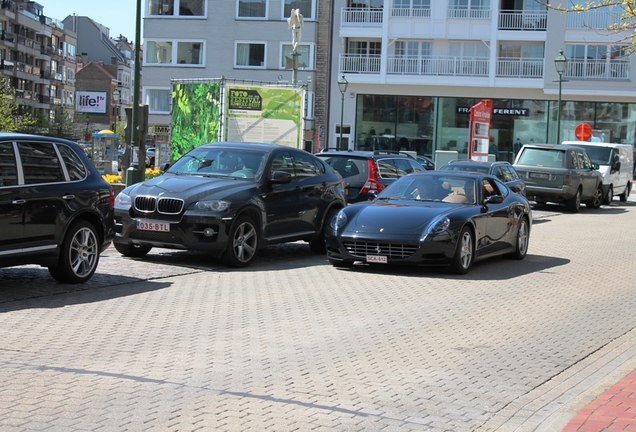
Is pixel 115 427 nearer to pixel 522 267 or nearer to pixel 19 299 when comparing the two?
pixel 19 299

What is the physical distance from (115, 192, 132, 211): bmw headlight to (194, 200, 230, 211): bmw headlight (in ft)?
3.36

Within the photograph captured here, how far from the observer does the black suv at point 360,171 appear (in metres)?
19.2

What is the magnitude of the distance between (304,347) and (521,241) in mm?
8487

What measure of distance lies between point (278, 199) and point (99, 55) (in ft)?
457

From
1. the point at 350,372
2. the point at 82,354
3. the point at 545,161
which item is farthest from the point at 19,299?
the point at 545,161

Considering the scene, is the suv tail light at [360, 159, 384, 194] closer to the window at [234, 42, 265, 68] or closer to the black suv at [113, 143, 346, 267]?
the black suv at [113, 143, 346, 267]

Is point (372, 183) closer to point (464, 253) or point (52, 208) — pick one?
point (464, 253)

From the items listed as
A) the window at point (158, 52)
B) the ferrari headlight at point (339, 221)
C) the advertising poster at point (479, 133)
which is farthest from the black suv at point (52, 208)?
the window at point (158, 52)

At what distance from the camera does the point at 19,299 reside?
33.7 ft

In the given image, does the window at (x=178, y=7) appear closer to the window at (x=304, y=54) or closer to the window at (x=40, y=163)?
the window at (x=304, y=54)

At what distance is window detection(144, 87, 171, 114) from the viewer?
63.4 m

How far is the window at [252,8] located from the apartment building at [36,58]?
39839mm

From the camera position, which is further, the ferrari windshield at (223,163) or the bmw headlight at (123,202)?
the ferrari windshield at (223,163)

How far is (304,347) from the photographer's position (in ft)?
27.2
